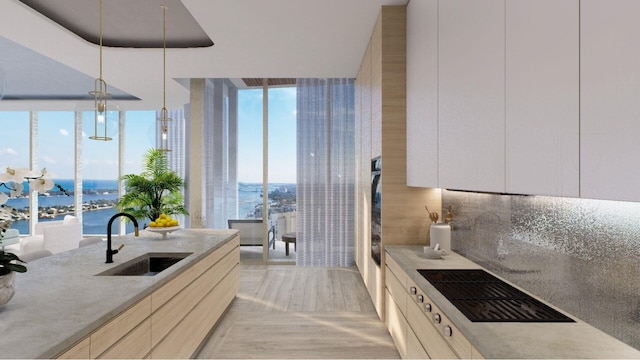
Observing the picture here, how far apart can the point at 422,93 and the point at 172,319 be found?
2322mm

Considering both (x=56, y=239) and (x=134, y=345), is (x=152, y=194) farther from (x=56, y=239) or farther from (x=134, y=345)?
(x=134, y=345)

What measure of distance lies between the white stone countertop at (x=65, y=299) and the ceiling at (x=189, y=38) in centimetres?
125

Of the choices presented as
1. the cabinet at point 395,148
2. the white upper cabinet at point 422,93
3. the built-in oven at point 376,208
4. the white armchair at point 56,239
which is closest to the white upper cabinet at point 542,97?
the white upper cabinet at point 422,93

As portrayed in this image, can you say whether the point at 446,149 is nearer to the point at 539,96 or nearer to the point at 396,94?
the point at 539,96

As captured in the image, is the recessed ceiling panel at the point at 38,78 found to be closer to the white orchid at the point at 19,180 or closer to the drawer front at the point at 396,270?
the white orchid at the point at 19,180

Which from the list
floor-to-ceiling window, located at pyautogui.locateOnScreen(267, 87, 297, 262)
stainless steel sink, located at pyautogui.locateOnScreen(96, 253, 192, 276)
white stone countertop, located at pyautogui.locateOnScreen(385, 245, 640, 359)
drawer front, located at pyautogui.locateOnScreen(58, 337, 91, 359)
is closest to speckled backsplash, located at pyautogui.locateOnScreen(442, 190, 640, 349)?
white stone countertop, located at pyautogui.locateOnScreen(385, 245, 640, 359)

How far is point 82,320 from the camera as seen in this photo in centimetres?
131

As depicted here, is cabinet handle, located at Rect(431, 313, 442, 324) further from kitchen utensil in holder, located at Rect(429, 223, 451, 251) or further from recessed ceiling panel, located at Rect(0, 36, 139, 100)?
recessed ceiling panel, located at Rect(0, 36, 139, 100)

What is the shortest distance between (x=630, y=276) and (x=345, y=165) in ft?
14.0

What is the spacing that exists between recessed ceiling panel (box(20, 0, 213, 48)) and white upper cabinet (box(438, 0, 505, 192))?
2.71 m

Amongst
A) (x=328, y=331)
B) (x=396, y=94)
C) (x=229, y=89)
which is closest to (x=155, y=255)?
(x=328, y=331)

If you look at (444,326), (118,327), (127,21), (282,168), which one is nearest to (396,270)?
(444,326)

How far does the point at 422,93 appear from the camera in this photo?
252 cm

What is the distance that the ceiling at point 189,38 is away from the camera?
9.98 feet
